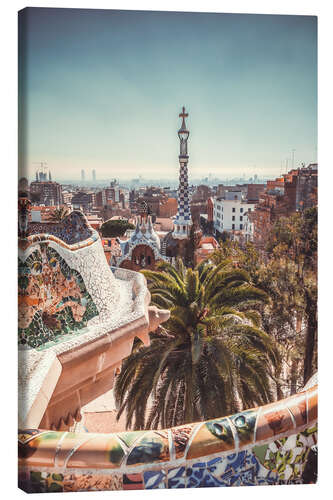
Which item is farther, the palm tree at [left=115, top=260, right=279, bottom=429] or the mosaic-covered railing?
the palm tree at [left=115, top=260, right=279, bottom=429]

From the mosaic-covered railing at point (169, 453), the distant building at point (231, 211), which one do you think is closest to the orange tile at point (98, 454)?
the mosaic-covered railing at point (169, 453)

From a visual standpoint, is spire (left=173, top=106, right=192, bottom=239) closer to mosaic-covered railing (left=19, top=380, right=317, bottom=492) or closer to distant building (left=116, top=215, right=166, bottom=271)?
distant building (left=116, top=215, right=166, bottom=271)

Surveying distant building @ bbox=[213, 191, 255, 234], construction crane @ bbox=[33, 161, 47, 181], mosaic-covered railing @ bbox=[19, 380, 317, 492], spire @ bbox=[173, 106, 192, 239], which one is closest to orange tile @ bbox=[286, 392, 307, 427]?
mosaic-covered railing @ bbox=[19, 380, 317, 492]

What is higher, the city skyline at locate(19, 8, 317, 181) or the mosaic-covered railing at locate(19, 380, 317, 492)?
the city skyline at locate(19, 8, 317, 181)

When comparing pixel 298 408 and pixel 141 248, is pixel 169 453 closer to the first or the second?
pixel 298 408

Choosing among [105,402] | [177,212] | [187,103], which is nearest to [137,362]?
[105,402]

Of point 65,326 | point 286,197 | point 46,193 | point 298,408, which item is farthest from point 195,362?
point 46,193

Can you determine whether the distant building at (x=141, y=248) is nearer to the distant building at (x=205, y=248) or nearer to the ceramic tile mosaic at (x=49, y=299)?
the distant building at (x=205, y=248)

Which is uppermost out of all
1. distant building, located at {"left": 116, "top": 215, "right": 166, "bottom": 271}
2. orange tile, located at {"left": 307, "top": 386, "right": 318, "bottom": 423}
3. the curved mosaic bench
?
distant building, located at {"left": 116, "top": 215, "right": 166, "bottom": 271}
